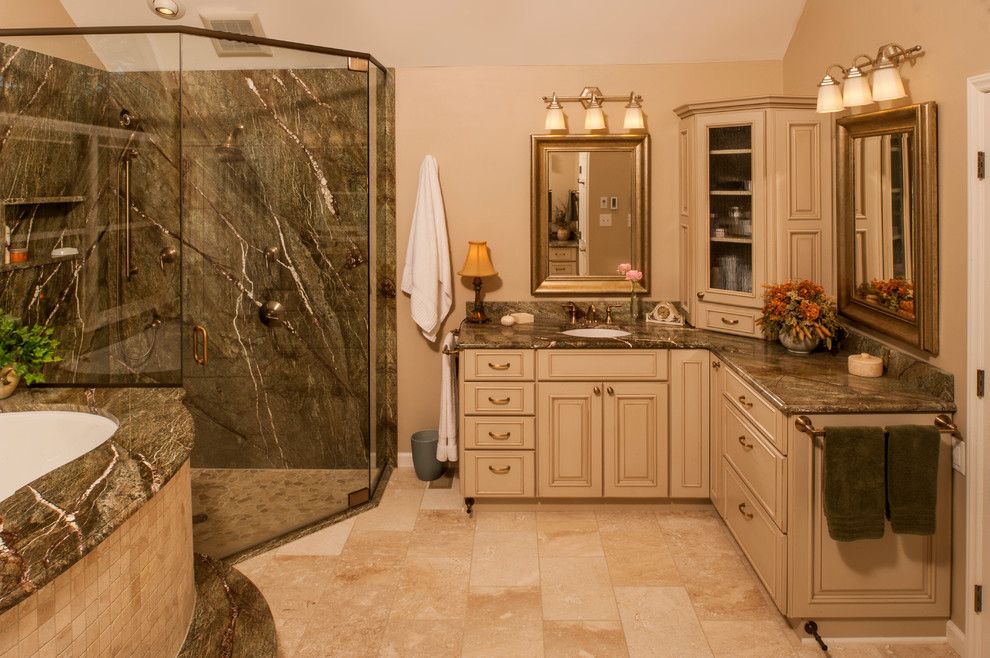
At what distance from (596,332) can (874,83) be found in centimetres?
174

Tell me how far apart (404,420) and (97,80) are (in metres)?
2.19

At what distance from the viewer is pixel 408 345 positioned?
449 cm

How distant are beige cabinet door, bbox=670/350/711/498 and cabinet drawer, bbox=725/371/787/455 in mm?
261

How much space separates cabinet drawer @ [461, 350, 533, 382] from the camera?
3842mm

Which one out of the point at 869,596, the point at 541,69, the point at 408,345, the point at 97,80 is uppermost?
the point at 541,69

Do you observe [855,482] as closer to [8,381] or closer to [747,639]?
[747,639]

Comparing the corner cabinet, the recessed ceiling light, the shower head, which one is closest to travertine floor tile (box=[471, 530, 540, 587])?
the corner cabinet

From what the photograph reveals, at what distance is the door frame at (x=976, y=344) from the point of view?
2.45m

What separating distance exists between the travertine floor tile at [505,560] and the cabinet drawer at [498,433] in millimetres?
404

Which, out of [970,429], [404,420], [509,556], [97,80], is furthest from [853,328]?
[97,80]

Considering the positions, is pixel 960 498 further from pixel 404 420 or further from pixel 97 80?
pixel 97 80

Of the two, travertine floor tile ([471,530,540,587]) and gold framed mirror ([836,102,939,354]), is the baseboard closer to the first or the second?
gold framed mirror ([836,102,939,354])

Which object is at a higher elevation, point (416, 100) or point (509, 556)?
point (416, 100)

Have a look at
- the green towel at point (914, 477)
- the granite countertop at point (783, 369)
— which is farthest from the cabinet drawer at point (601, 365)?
the green towel at point (914, 477)
